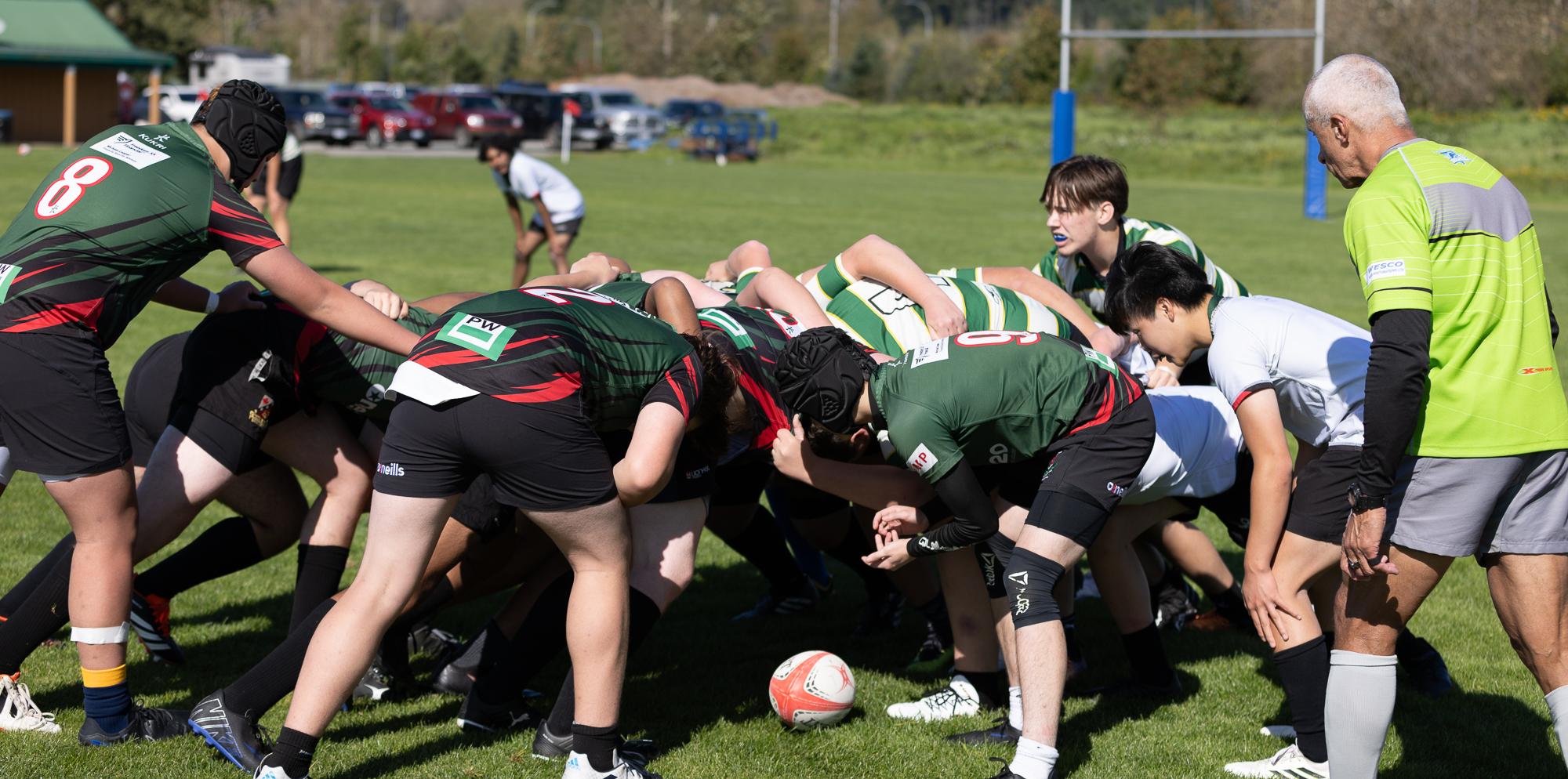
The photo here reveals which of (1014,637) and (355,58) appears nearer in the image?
(1014,637)

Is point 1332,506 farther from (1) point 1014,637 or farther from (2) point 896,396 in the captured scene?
(2) point 896,396

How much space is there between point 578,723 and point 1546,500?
8.65ft

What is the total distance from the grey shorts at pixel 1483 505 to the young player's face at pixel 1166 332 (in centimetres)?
104

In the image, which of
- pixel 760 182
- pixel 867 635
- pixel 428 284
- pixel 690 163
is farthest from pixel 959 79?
pixel 867 635

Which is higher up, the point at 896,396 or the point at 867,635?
the point at 896,396

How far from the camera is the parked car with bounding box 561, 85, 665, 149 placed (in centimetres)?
4631

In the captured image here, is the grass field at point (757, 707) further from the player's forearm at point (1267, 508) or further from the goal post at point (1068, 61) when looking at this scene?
the goal post at point (1068, 61)

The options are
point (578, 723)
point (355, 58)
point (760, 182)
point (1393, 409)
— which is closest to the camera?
point (1393, 409)

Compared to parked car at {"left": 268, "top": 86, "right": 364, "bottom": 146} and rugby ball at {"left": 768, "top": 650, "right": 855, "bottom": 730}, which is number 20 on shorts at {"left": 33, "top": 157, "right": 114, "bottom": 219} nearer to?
rugby ball at {"left": 768, "top": 650, "right": 855, "bottom": 730}

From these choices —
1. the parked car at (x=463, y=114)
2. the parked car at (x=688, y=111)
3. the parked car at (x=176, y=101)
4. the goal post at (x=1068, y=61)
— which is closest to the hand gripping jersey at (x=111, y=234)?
the goal post at (x=1068, y=61)

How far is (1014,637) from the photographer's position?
4.32 m

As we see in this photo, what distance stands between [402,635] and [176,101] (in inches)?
1879

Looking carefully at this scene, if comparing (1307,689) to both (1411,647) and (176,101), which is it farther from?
(176,101)

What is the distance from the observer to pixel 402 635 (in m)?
4.99
